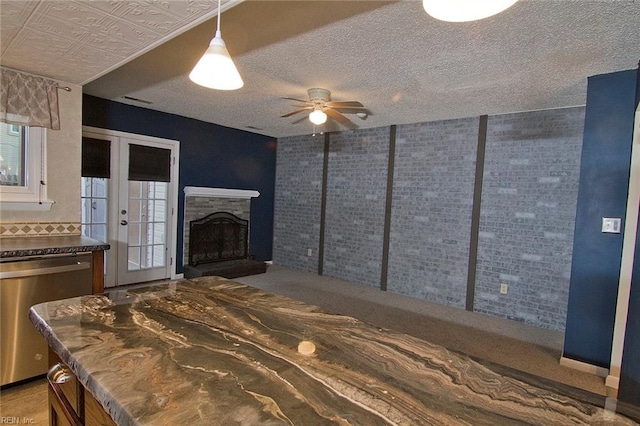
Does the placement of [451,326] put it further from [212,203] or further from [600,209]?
[212,203]

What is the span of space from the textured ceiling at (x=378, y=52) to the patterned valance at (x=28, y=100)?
0.43 feet

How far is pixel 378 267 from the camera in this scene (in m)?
5.09

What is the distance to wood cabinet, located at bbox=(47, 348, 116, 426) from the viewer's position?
91 cm

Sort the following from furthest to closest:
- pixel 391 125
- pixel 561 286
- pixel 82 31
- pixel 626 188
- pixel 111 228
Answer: pixel 391 125, pixel 111 228, pixel 561 286, pixel 626 188, pixel 82 31

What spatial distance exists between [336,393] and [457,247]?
3.98 metres

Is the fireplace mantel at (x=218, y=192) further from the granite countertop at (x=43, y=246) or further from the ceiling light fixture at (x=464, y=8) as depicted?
the ceiling light fixture at (x=464, y=8)

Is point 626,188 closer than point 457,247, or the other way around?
point 626,188

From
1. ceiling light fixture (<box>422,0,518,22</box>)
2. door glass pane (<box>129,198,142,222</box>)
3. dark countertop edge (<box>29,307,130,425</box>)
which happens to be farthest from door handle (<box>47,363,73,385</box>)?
door glass pane (<box>129,198,142,222</box>)

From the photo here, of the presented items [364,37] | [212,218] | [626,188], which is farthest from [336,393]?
[212,218]

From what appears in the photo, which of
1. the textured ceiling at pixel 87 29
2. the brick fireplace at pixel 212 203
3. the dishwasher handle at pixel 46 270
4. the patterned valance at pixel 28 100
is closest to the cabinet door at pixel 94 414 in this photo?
the textured ceiling at pixel 87 29

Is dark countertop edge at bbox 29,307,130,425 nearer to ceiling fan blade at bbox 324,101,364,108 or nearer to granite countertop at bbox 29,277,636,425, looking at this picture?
granite countertop at bbox 29,277,636,425

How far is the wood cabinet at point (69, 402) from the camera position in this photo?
0.91 meters

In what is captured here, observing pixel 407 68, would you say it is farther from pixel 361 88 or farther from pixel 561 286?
pixel 561 286

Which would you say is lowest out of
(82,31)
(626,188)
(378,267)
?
(378,267)
